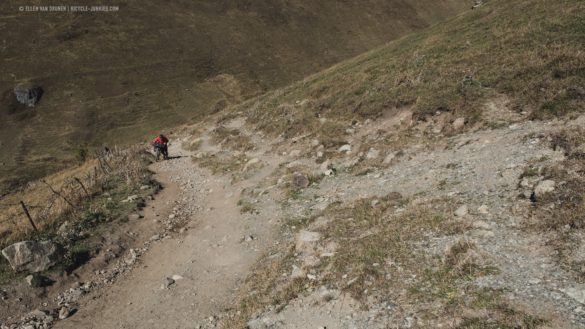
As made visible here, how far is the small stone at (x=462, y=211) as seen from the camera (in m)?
11.1

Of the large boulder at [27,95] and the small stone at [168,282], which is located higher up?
the large boulder at [27,95]

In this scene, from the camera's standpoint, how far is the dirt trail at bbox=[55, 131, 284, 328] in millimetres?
12078

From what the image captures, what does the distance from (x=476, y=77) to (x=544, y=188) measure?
12012 millimetres

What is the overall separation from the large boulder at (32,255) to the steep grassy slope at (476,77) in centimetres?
1575

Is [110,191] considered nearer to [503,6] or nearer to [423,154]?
[423,154]

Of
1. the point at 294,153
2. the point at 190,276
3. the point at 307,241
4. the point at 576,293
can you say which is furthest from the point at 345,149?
the point at 576,293

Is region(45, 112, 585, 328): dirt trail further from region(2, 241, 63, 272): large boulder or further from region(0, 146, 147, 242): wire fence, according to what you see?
region(0, 146, 147, 242): wire fence

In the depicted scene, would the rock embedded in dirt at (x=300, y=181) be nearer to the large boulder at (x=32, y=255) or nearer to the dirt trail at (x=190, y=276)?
the dirt trail at (x=190, y=276)

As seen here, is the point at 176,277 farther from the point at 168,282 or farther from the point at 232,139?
the point at 232,139

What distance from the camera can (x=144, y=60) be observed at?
88875 millimetres

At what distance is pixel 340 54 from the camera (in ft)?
336

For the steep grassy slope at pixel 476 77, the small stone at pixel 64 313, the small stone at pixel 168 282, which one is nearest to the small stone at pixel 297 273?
the small stone at pixel 168 282

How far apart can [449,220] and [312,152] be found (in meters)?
12.0

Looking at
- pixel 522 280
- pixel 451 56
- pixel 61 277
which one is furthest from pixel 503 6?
pixel 61 277
